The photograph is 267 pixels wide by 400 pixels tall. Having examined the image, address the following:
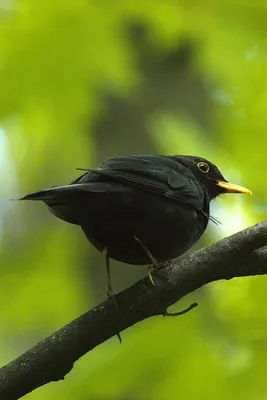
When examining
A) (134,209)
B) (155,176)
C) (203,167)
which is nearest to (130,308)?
(134,209)

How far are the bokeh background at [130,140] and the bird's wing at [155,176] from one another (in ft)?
1.67

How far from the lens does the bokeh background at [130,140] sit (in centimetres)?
Result: 242

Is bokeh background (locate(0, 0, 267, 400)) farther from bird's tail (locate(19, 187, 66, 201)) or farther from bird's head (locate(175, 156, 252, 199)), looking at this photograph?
bird's tail (locate(19, 187, 66, 201))

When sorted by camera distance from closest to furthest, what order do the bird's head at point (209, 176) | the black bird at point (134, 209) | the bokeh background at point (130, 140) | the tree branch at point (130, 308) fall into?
the tree branch at point (130, 308)
the black bird at point (134, 209)
the bokeh background at point (130, 140)
the bird's head at point (209, 176)

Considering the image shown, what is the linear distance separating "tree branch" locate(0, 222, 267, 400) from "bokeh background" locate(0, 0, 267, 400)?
0.49 meters

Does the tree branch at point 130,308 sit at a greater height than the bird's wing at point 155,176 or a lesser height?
lesser

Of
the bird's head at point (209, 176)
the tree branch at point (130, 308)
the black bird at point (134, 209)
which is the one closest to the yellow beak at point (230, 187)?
the bird's head at point (209, 176)

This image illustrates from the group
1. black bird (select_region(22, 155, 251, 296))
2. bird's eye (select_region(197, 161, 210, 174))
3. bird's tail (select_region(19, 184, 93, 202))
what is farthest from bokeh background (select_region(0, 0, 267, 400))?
bird's tail (select_region(19, 184, 93, 202))

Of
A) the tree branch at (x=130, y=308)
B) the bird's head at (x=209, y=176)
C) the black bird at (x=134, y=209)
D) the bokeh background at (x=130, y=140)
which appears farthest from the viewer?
the bird's head at (x=209, y=176)

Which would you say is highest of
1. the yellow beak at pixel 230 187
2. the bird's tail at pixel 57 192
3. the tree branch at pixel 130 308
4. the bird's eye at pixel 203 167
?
the bird's tail at pixel 57 192

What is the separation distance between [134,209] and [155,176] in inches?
7.7

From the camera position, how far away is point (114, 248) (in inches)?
89.0

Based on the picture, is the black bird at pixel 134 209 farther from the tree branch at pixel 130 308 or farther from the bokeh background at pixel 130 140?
the bokeh background at pixel 130 140

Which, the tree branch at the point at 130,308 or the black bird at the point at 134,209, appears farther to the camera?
the black bird at the point at 134,209
